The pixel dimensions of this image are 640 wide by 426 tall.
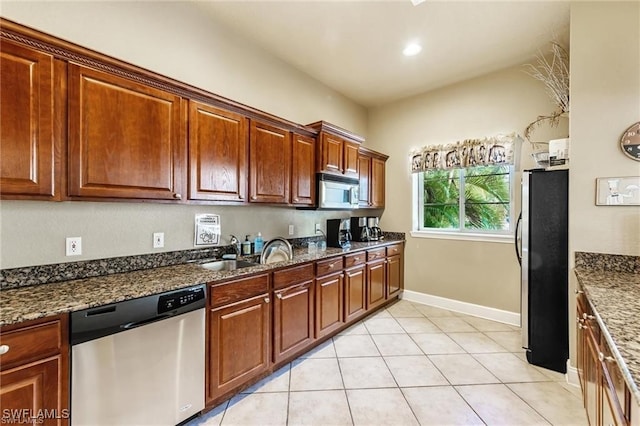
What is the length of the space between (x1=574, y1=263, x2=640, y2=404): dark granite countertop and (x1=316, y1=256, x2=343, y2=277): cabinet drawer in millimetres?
1869

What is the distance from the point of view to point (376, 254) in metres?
3.49

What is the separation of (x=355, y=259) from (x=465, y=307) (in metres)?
1.75

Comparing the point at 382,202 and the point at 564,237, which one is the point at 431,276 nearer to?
the point at 382,202

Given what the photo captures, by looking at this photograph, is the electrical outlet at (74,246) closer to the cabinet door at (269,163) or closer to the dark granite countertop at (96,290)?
the dark granite countertop at (96,290)

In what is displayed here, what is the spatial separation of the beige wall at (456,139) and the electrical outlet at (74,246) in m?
3.71

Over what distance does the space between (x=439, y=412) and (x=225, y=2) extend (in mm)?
3553

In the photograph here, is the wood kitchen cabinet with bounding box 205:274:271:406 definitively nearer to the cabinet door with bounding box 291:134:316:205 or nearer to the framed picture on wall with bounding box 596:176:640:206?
the cabinet door with bounding box 291:134:316:205

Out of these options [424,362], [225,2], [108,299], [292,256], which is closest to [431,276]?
[424,362]

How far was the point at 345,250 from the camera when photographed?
3.01 meters

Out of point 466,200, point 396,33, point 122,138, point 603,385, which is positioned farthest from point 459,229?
point 122,138

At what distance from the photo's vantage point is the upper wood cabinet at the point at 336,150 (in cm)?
302

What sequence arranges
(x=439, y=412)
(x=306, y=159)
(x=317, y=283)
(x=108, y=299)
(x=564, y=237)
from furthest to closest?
(x=306, y=159) < (x=317, y=283) < (x=564, y=237) < (x=439, y=412) < (x=108, y=299)

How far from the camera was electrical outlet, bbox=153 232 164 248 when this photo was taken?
6.75 feet

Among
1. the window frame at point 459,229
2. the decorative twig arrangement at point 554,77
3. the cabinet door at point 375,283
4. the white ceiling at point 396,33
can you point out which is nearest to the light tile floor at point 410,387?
the cabinet door at point 375,283
